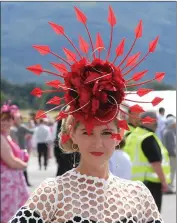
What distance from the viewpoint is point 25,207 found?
3.04 m

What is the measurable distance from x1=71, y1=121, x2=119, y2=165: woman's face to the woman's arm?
15.4 ft

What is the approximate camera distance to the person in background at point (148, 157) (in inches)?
283

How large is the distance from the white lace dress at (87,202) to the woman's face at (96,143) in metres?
0.09

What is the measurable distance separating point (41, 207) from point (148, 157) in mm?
4350

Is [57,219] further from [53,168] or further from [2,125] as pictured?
[53,168]

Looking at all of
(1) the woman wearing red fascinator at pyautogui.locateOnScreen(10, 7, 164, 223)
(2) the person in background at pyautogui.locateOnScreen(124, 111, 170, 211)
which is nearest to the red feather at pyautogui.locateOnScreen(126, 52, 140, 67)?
(1) the woman wearing red fascinator at pyautogui.locateOnScreen(10, 7, 164, 223)

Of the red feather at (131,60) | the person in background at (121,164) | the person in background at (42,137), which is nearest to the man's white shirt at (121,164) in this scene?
the person in background at (121,164)

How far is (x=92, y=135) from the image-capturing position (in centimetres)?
309

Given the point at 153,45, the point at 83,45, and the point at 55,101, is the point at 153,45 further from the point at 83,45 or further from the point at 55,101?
the point at 55,101

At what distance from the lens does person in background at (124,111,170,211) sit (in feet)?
23.6

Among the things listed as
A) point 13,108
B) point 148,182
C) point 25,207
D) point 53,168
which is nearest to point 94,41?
point 25,207

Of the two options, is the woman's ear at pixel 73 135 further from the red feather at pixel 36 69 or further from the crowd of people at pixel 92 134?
the red feather at pixel 36 69

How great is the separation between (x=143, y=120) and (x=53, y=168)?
17898mm

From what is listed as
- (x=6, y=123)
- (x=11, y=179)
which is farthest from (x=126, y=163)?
(x=6, y=123)
